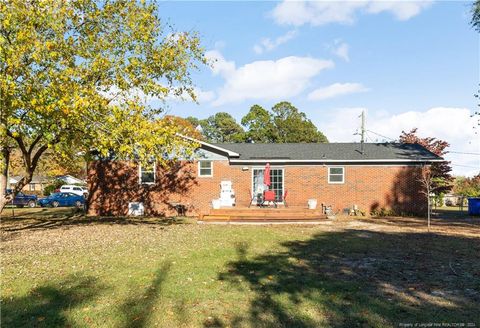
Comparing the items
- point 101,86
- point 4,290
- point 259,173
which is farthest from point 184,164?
point 4,290

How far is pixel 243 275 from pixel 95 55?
10.6 metres

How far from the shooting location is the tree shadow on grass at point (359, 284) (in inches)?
213

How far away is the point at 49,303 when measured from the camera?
6.02 metres

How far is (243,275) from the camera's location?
785 cm

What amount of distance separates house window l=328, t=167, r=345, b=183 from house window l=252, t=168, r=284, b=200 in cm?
314

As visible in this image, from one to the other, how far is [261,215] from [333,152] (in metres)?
8.14

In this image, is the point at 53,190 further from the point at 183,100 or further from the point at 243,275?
the point at 243,275

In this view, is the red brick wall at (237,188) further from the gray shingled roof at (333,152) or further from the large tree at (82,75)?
the large tree at (82,75)

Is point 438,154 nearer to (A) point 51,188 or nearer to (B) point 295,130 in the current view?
(B) point 295,130

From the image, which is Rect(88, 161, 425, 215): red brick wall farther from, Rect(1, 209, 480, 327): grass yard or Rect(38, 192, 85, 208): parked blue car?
Rect(38, 192, 85, 208): parked blue car

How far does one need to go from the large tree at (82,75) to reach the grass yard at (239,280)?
12.0ft

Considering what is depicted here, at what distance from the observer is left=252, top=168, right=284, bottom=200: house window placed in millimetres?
22547

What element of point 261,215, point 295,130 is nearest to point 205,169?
point 261,215

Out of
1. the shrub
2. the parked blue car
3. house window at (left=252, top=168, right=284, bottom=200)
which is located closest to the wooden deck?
house window at (left=252, top=168, right=284, bottom=200)
